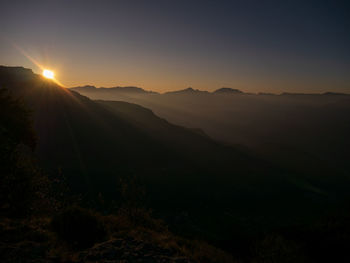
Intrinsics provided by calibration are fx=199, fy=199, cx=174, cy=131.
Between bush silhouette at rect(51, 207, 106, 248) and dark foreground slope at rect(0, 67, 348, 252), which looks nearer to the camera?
bush silhouette at rect(51, 207, 106, 248)

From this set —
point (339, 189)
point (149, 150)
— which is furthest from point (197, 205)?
point (339, 189)

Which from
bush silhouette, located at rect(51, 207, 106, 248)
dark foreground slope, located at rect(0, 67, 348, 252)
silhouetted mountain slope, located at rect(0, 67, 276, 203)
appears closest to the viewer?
bush silhouette, located at rect(51, 207, 106, 248)

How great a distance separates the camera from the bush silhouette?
13.2m

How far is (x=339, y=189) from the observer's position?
16312cm

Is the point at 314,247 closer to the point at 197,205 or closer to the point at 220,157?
the point at 197,205

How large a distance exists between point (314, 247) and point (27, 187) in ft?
160

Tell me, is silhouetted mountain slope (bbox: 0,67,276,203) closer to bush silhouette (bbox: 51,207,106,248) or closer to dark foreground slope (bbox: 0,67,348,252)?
dark foreground slope (bbox: 0,67,348,252)

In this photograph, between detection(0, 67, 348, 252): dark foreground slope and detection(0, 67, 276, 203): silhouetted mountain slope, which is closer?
detection(0, 67, 348, 252): dark foreground slope

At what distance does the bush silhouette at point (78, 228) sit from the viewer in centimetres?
1316

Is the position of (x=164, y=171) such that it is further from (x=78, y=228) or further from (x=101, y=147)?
(x=78, y=228)

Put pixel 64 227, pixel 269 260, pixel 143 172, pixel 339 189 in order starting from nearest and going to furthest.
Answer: pixel 64 227 → pixel 269 260 → pixel 143 172 → pixel 339 189

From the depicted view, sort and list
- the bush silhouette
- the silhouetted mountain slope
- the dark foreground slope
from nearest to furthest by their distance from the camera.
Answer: the bush silhouette
the dark foreground slope
the silhouetted mountain slope

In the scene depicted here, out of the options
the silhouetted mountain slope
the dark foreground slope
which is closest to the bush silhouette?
the dark foreground slope

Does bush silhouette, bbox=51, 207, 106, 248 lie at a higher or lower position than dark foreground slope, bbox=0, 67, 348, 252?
higher
